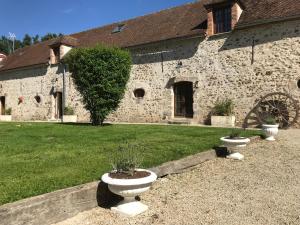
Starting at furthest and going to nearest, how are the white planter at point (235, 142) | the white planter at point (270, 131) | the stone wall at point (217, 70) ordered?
the stone wall at point (217, 70) < the white planter at point (270, 131) < the white planter at point (235, 142)

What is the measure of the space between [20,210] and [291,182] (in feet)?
13.6

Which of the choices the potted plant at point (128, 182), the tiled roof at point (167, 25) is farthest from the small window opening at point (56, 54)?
the potted plant at point (128, 182)

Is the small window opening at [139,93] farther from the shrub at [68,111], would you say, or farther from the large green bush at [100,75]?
the shrub at [68,111]

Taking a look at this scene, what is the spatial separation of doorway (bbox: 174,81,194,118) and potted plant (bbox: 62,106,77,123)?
20.4 feet

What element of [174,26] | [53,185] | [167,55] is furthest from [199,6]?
[53,185]

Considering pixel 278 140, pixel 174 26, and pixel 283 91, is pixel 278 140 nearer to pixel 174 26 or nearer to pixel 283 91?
pixel 283 91

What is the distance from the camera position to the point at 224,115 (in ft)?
43.5

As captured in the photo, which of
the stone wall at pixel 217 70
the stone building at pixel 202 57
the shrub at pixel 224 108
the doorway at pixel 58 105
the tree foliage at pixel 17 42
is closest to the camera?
the stone wall at pixel 217 70

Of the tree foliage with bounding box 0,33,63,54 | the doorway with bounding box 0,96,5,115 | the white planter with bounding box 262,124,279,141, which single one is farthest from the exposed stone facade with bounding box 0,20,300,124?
the tree foliage with bounding box 0,33,63,54

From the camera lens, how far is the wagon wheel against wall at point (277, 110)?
12.0 m

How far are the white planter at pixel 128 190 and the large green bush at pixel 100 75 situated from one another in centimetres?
822

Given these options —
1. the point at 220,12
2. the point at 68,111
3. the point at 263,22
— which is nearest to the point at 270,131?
the point at 263,22

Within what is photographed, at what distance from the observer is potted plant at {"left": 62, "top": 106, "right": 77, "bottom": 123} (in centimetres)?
1806

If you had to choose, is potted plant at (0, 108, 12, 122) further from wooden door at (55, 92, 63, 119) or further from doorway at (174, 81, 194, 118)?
doorway at (174, 81, 194, 118)
